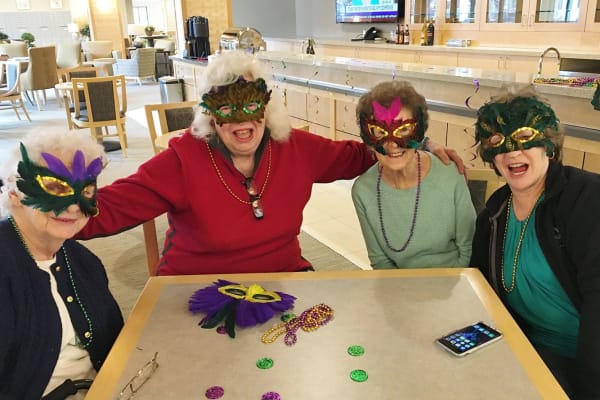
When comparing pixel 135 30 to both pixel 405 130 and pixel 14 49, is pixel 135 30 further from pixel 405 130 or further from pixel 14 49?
pixel 405 130

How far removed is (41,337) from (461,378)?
97 cm

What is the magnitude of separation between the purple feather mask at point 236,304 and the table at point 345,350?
2 centimetres

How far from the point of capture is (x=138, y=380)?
1.11m

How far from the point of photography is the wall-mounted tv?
23.3 ft

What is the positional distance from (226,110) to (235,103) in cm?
4

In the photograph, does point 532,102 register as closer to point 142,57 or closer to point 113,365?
point 113,365

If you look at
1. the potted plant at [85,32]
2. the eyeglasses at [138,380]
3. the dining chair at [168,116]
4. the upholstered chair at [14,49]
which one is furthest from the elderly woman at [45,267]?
the potted plant at [85,32]

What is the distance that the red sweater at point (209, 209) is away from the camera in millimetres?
1701

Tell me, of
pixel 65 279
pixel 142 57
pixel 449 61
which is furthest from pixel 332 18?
pixel 65 279

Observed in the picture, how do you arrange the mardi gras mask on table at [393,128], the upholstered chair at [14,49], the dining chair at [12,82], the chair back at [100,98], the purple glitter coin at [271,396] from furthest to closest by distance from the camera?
the upholstered chair at [14,49]
the dining chair at [12,82]
the chair back at [100,98]
the mardi gras mask on table at [393,128]
the purple glitter coin at [271,396]

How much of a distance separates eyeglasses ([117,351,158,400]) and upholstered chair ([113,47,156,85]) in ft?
39.3

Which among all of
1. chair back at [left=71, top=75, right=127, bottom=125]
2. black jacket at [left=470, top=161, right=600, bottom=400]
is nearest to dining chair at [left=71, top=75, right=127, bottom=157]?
chair back at [left=71, top=75, right=127, bottom=125]

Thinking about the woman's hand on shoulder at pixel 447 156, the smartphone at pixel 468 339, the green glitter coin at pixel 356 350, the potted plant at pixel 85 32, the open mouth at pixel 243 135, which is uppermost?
the potted plant at pixel 85 32

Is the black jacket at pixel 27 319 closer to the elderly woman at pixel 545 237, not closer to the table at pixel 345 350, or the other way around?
the table at pixel 345 350
